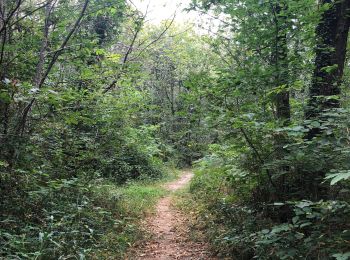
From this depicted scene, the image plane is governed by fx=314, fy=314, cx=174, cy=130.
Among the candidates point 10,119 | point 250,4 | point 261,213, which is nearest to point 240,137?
point 261,213

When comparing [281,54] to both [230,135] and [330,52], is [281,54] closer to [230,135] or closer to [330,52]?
[330,52]

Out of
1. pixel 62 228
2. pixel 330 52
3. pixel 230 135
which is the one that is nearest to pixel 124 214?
pixel 62 228

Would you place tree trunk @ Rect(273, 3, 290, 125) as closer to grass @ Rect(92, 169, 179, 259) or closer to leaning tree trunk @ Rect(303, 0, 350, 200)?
leaning tree trunk @ Rect(303, 0, 350, 200)

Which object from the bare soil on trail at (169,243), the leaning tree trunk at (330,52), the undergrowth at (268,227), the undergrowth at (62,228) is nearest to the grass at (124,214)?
the undergrowth at (62,228)

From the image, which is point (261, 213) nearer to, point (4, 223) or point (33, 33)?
point (4, 223)

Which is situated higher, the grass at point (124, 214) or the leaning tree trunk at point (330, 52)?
the leaning tree trunk at point (330, 52)

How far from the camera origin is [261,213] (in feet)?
19.6

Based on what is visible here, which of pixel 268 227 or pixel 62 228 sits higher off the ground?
pixel 62 228

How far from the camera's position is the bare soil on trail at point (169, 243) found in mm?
6340

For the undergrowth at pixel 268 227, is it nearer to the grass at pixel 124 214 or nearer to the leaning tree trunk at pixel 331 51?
the grass at pixel 124 214

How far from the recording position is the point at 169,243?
719 cm

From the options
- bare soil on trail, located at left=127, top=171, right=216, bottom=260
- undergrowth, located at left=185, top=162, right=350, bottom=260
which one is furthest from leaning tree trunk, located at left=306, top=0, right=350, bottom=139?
bare soil on trail, located at left=127, top=171, right=216, bottom=260

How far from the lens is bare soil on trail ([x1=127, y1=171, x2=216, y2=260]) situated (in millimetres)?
6340

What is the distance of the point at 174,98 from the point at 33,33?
23.7m
